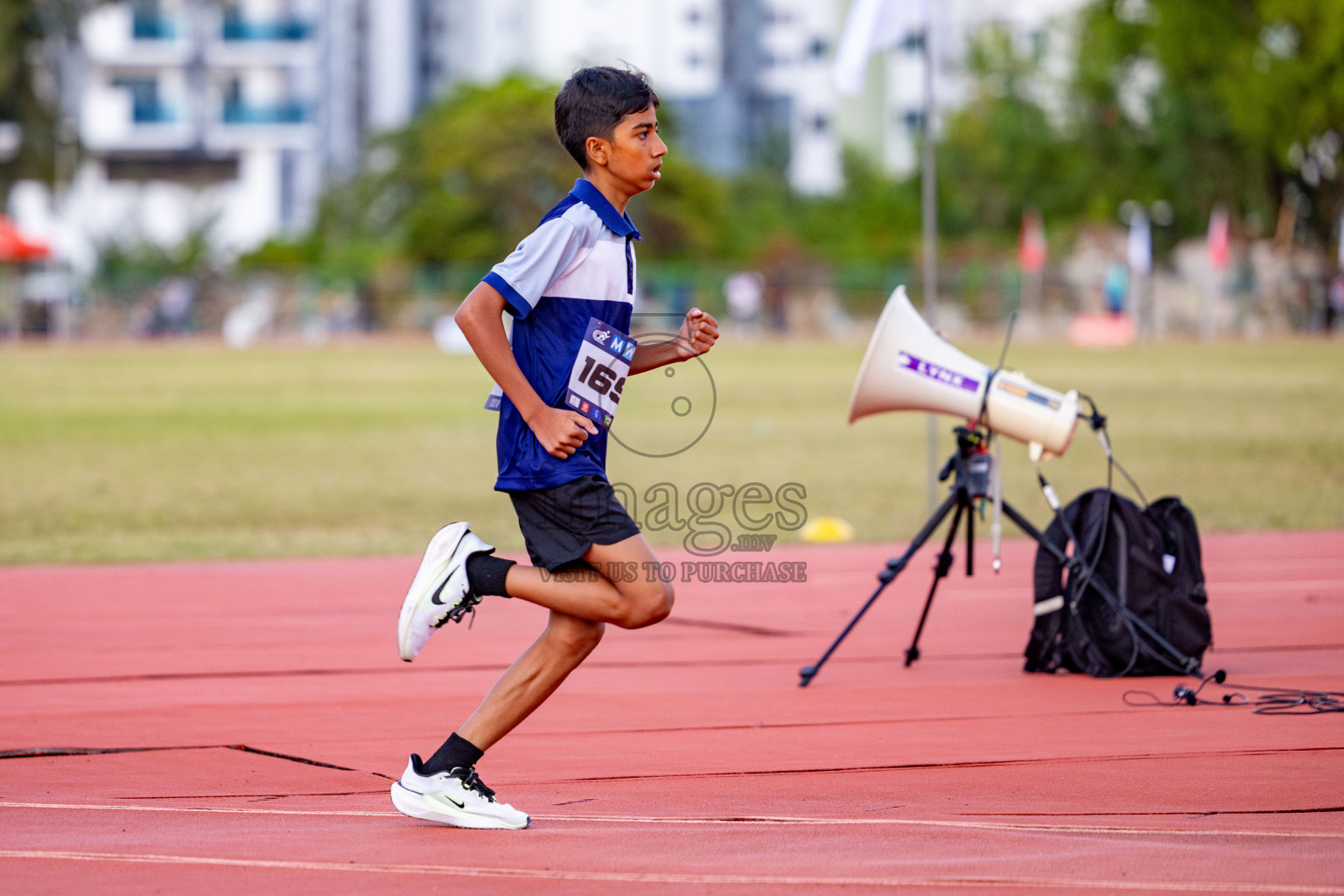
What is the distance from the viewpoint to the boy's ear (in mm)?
3822

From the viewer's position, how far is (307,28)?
2822 inches

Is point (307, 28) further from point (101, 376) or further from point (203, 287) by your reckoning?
point (101, 376)

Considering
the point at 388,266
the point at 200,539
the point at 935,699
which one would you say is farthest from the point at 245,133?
the point at 935,699

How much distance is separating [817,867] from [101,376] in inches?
1185

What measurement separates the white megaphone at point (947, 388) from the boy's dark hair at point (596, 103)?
1.90 m

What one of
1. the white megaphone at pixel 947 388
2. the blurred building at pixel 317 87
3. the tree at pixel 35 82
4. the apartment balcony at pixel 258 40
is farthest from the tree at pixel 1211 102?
the white megaphone at pixel 947 388

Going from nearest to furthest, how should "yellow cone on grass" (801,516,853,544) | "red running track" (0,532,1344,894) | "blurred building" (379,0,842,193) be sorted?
1. "red running track" (0,532,1344,894)
2. "yellow cone on grass" (801,516,853,544)
3. "blurred building" (379,0,842,193)

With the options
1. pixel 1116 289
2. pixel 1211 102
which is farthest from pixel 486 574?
pixel 1211 102

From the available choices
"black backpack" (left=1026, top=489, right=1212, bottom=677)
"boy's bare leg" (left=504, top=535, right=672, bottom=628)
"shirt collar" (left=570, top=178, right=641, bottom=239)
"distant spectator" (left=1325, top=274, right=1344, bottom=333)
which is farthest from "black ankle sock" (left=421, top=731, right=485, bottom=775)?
"distant spectator" (left=1325, top=274, right=1344, bottom=333)

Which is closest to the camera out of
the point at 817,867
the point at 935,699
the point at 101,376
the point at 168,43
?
the point at 817,867

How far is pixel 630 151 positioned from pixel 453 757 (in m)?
1.53

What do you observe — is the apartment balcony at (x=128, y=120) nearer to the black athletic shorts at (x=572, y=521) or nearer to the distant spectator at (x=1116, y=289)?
the distant spectator at (x=1116, y=289)

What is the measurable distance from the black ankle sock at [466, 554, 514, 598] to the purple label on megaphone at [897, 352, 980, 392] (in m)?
2.27

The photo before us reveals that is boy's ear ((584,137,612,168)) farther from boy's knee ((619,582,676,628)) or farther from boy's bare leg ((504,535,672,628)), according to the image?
boy's knee ((619,582,676,628))
